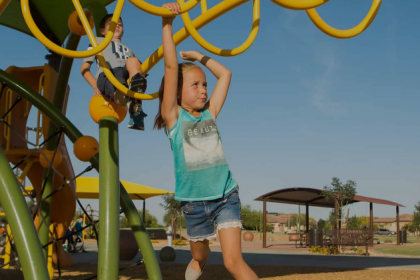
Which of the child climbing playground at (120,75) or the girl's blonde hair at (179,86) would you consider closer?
the child climbing playground at (120,75)

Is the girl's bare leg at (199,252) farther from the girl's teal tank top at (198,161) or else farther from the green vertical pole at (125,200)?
the green vertical pole at (125,200)

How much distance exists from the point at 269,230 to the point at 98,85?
208 feet

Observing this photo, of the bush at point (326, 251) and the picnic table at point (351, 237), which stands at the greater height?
the picnic table at point (351, 237)

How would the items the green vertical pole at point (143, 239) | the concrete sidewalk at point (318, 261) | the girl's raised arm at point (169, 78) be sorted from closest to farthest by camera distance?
the girl's raised arm at point (169, 78) → the green vertical pole at point (143, 239) → the concrete sidewalk at point (318, 261)

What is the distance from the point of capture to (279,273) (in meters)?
8.69

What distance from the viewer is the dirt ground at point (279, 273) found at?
798cm

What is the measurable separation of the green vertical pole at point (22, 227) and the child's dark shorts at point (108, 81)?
805 millimetres

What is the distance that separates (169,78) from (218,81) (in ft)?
1.73

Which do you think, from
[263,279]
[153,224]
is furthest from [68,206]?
[153,224]

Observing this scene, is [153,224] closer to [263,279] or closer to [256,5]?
[263,279]

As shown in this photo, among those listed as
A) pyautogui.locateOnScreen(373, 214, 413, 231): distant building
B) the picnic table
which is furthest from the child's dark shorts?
pyautogui.locateOnScreen(373, 214, 413, 231): distant building

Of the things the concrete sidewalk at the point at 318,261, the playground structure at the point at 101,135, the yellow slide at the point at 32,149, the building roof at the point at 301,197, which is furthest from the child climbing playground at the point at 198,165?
the building roof at the point at 301,197

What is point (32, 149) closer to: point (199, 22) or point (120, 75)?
point (120, 75)

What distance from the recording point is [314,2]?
2203 millimetres
